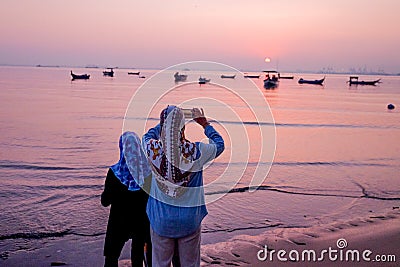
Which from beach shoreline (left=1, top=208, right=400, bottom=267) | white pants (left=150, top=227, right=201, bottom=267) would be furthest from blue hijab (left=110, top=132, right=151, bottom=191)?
beach shoreline (left=1, top=208, right=400, bottom=267)

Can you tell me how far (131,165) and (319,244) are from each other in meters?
3.39

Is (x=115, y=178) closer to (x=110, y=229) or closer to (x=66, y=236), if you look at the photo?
(x=110, y=229)

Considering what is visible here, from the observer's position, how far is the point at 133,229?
4059mm

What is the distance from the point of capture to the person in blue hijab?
12.2ft

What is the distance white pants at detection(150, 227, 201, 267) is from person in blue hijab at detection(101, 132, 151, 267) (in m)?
0.58

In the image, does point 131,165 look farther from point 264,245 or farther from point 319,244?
point 319,244

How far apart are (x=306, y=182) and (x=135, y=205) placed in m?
7.19

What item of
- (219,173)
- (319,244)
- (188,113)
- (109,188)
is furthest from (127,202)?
(219,173)

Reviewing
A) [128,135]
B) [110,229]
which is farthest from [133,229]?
[128,135]

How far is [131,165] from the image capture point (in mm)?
3643

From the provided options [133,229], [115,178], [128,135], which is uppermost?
Answer: [128,135]

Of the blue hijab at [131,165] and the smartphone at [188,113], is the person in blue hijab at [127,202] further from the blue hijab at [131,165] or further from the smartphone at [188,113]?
the smartphone at [188,113]

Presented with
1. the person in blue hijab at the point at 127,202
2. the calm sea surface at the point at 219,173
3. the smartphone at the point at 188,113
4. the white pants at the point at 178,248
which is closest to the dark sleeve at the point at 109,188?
the person in blue hijab at the point at 127,202

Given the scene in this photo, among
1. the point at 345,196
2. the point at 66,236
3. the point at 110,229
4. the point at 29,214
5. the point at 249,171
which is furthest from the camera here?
the point at 249,171
